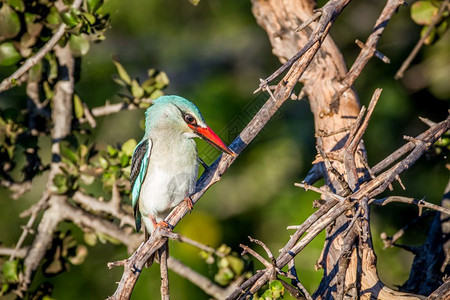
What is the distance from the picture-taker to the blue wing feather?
10.9 feet

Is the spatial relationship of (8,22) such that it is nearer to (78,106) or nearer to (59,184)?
(78,106)

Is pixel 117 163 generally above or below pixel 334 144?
below

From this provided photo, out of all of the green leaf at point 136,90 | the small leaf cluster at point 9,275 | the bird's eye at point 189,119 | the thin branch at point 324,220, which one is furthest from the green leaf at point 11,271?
the thin branch at point 324,220

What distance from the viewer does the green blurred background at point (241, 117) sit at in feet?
13.8

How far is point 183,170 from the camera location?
3215 millimetres

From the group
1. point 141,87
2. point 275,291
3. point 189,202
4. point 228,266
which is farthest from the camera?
point 141,87

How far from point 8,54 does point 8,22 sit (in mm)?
184

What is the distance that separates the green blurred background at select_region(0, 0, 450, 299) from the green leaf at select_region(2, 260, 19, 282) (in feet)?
3.22

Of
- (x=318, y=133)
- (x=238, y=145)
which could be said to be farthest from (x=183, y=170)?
(x=318, y=133)

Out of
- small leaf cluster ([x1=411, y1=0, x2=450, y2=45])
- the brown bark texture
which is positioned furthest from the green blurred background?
small leaf cluster ([x1=411, y1=0, x2=450, y2=45])

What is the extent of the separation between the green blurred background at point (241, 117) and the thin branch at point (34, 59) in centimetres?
36

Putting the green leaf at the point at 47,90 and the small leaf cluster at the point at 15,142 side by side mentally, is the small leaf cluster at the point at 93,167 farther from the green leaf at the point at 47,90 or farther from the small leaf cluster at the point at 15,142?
the green leaf at the point at 47,90

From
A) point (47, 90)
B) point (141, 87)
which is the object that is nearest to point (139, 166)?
point (141, 87)

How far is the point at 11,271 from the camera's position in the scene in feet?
11.4
